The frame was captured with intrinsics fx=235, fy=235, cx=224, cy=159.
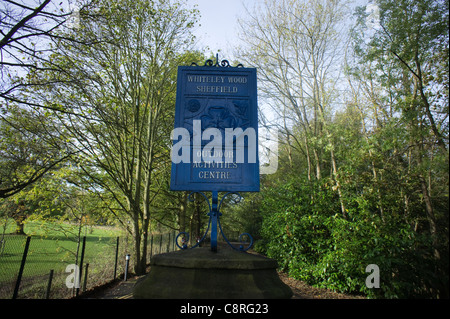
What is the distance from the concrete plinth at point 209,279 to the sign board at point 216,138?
1.07 m

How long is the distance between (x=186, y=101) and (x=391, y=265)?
5.07m

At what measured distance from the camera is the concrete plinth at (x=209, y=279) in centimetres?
250

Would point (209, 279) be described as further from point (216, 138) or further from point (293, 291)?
point (293, 291)

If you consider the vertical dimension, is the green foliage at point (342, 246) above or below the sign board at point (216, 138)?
below

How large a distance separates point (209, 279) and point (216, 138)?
194cm

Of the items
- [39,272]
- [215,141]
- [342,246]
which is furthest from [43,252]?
[342,246]

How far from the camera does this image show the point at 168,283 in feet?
8.54

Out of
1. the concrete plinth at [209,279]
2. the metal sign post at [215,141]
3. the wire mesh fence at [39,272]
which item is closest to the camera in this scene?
the concrete plinth at [209,279]

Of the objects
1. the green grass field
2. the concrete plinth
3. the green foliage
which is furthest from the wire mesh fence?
the green foliage

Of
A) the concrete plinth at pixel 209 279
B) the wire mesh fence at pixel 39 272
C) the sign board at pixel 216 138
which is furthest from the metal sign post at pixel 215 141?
the wire mesh fence at pixel 39 272

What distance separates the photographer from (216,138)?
11.9 ft

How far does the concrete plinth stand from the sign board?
1.07m
